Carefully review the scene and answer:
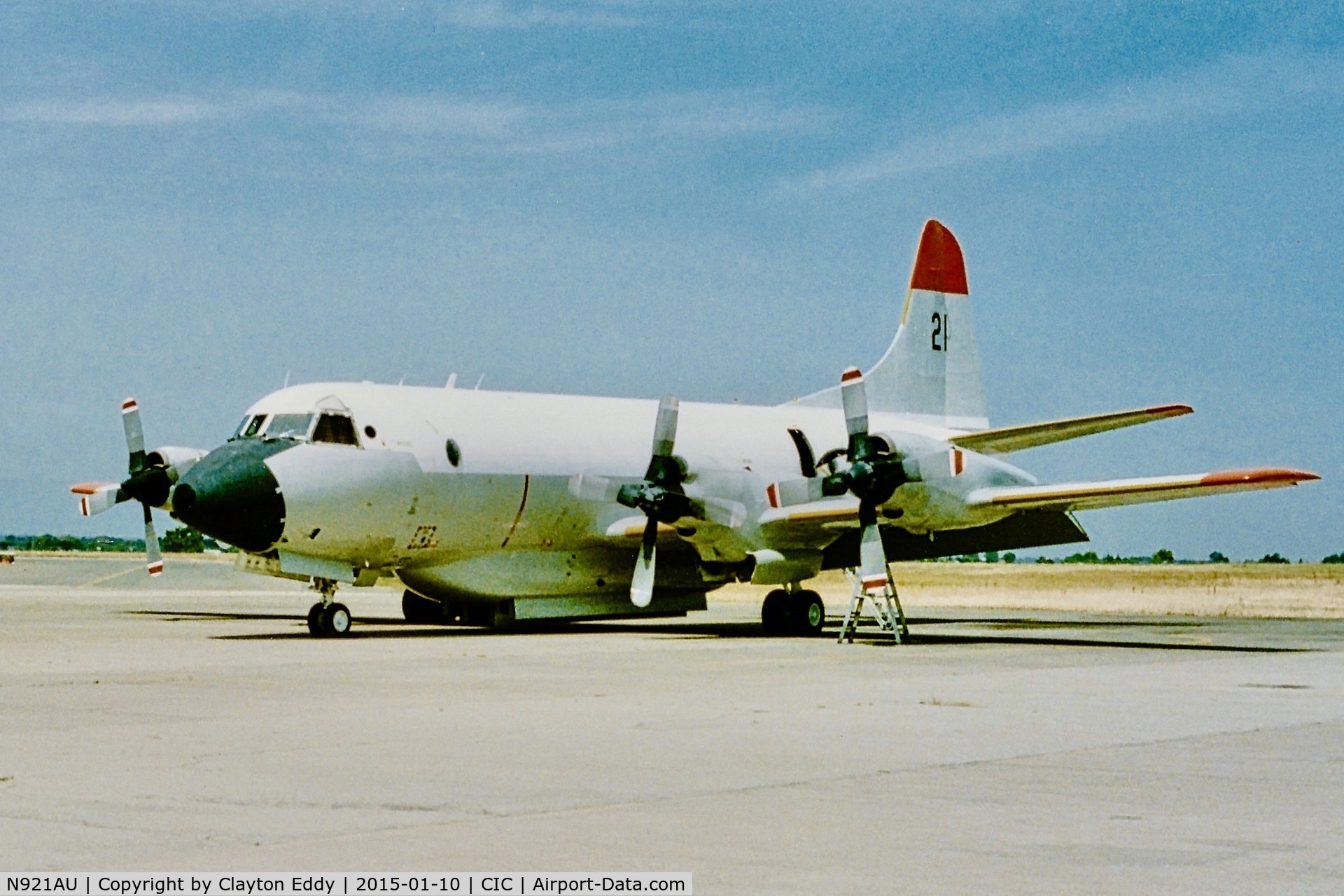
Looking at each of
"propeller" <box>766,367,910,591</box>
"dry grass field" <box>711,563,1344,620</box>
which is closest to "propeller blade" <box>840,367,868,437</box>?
"propeller" <box>766,367,910,591</box>

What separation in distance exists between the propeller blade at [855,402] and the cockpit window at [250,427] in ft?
31.1

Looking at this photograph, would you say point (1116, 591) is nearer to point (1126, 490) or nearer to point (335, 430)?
point (1126, 490)

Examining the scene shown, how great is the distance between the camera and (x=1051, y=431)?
91.8 feet

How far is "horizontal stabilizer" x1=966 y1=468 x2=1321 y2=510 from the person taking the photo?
2372cm

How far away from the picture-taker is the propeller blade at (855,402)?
25875 millimetres

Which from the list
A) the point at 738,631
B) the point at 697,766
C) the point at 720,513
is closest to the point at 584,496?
the point at 720,513

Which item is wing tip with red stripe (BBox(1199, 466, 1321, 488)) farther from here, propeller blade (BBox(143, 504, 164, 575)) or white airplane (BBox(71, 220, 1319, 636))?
propeller blade (BBox(143, 504, 164, 575))

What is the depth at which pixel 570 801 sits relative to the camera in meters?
9.08

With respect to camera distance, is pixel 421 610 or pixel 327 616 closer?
pixel 327 616

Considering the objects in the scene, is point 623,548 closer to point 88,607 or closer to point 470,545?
point 470,545

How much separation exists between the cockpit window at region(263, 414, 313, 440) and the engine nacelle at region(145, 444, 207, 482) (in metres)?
4.24

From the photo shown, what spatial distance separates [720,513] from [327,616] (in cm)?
675
